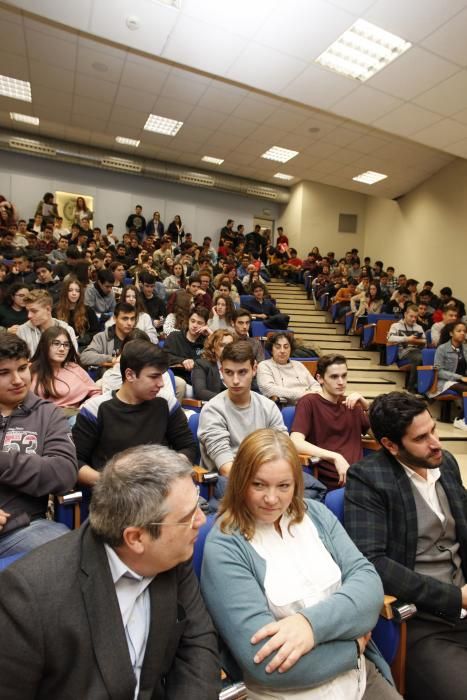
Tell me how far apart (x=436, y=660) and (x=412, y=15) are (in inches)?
175

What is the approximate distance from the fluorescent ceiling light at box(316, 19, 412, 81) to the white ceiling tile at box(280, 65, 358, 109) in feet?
0.28

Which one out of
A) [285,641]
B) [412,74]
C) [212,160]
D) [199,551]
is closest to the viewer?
[285,641]

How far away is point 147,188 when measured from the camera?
34.3 feet

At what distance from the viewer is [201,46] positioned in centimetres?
406


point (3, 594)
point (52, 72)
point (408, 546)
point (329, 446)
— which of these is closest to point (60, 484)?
point (3, 594)

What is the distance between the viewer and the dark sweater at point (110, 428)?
167cm

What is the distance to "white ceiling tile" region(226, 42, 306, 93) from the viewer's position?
13.5 feet

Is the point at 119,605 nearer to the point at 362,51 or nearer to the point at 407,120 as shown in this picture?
the point at 362,51

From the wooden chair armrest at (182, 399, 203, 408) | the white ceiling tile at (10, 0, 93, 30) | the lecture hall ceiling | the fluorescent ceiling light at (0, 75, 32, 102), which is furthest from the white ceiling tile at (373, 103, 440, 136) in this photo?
the fluorescent ceiling light at (0, 75, 32, 102)

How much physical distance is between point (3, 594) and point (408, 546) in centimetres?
113

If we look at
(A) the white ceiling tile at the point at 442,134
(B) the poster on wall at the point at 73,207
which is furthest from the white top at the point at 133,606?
(B) the poster on wall at the point at 73,207

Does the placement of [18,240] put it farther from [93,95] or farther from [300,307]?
[300,307]

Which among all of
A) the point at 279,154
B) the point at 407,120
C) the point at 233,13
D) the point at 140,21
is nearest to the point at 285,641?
the point at 233,13

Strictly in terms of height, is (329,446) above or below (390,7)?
below
